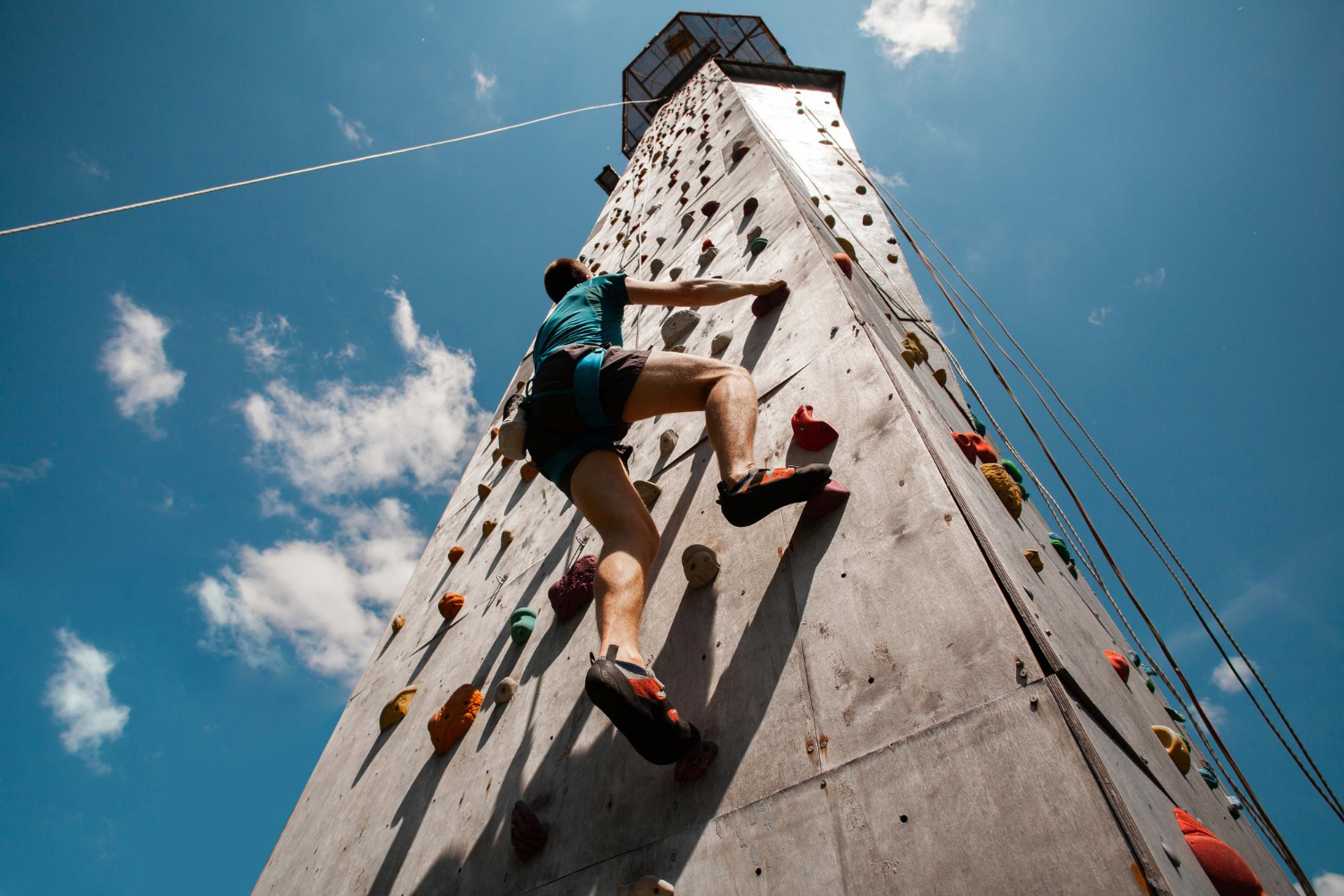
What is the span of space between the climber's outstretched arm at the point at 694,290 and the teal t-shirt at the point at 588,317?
4cm

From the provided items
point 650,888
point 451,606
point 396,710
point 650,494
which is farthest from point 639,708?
point 451,606

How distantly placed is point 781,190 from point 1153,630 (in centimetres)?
197

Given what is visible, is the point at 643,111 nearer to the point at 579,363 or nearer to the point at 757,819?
the point at 579,363

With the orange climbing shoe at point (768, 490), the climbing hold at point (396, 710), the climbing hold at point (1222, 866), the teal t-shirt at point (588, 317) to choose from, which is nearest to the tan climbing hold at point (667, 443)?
the teal t-shirt at point (588, 317)

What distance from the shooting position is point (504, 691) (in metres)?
1.60

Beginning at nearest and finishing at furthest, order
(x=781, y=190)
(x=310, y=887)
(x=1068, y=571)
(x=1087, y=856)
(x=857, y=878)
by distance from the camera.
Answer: (x=1087, y=856), (x=857, y=878), (x=310, y=887), (x=1068, y=571), (x=781, y=190)

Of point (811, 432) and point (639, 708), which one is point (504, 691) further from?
point (811, 432)

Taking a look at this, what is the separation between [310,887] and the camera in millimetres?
1707

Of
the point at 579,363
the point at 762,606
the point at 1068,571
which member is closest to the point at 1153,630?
the point at 1068,571

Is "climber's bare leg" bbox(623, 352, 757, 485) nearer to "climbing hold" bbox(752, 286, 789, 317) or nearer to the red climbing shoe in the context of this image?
the red climbing shoe

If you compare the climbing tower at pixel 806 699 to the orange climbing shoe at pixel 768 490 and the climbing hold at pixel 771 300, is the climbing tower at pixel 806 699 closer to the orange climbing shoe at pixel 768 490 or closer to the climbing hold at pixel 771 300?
the climbing hold at pixel 771 300

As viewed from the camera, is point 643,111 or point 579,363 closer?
point 579,363

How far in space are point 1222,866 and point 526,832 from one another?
95 centimetres

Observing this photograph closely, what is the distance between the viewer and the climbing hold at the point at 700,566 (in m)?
1.30
